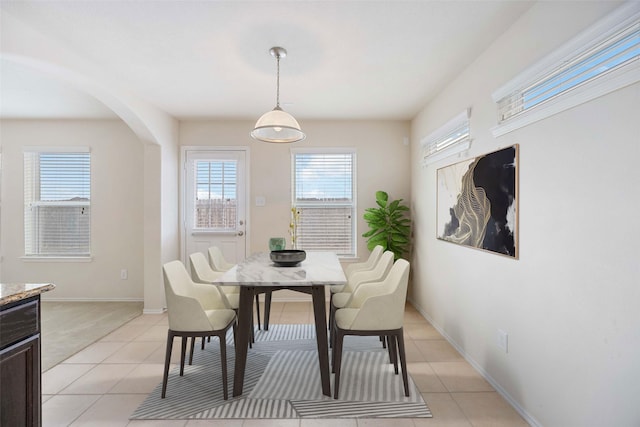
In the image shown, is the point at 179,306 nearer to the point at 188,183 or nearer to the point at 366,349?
the point at 366,349

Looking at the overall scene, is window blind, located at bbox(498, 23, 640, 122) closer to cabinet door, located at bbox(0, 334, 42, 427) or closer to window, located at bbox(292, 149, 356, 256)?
window, located at bbox(292, 149, 356, 256)

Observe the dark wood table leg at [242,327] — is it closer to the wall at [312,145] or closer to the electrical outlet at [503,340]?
the electrical outlet at [503,340]

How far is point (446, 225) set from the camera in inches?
128

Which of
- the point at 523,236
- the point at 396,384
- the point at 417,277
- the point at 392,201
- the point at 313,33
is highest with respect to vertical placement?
the point at 313,33

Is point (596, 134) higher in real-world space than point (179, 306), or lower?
higher

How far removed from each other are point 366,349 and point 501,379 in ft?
3.74

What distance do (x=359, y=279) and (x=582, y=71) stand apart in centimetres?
223

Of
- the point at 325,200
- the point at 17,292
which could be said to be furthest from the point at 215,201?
the point at 17,292

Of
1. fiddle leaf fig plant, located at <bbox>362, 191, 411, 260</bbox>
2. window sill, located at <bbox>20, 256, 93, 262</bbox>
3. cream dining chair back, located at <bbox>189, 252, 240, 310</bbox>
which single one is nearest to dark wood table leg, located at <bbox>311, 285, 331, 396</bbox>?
cream dining chair back, located at <bbox>189, 252, 240, 310</bbox>

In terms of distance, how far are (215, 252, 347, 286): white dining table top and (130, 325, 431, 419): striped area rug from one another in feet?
2.73

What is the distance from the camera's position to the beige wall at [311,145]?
4.65m

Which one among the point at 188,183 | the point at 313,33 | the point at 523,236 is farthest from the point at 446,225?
the point at 188,183

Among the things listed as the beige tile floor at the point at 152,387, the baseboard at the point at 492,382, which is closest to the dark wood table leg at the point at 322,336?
the beige tile floor at the point at 152,387

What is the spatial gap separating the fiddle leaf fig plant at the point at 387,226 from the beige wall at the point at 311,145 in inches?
11.2
